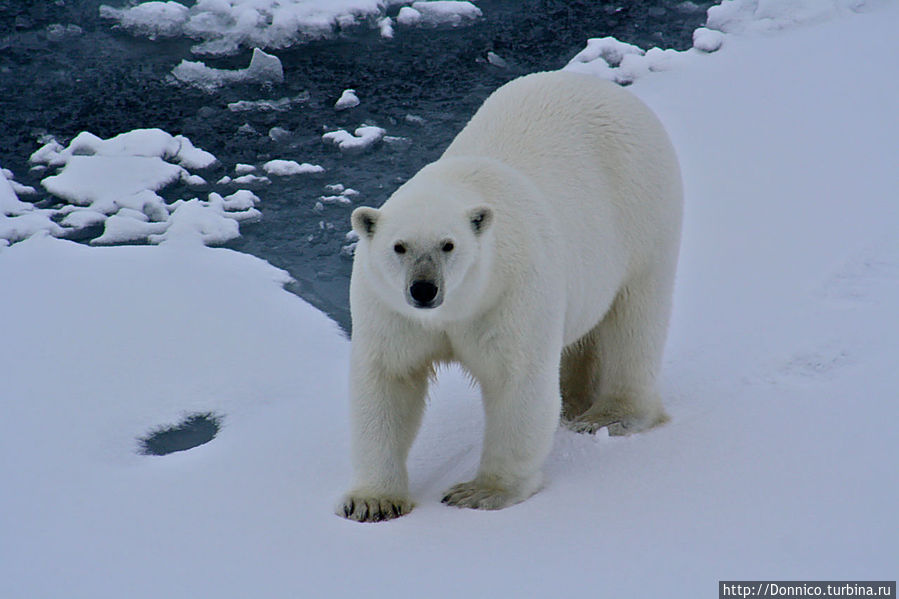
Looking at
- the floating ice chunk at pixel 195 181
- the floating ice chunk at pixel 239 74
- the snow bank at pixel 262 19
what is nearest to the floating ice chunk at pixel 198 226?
the floating ice chunk at pixel 195 181

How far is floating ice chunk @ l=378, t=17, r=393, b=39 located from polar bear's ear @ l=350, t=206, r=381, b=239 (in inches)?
275

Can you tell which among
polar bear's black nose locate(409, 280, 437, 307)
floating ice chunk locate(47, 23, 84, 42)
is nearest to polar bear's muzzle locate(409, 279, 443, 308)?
polar bear's black nose locate(409, 280, 437, 307)

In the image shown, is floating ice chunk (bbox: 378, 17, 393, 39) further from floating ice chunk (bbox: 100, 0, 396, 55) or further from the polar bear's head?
the polar bear's head

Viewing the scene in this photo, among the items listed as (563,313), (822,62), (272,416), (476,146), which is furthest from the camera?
(822,62)

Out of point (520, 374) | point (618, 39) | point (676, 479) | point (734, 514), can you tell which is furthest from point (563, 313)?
point (618, 39)

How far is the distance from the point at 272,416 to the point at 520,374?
1458 mm

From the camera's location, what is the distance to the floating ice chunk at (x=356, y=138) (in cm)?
785

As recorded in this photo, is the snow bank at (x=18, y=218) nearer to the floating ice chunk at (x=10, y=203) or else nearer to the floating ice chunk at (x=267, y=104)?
the floating ice chunk at (x=10, y=203)

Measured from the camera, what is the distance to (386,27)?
10.1 meters

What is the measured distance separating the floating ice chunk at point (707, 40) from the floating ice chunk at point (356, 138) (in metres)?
3.06

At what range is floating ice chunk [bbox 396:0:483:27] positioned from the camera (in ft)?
33.7

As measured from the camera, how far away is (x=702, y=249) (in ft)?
19.3

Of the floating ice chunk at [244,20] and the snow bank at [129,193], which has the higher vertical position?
the floating ice chunk at [244,20]

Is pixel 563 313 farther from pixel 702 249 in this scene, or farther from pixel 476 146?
pixel 702 249
